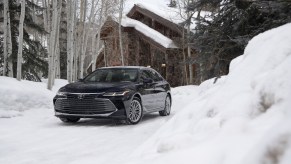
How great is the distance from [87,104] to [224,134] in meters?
6.38

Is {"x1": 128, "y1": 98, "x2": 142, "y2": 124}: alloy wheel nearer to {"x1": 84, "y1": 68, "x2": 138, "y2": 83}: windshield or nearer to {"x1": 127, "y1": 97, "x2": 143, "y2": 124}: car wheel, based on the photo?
{"x1": 127, "y1": 97, "x2": 143, "y2": 124}: car wheel

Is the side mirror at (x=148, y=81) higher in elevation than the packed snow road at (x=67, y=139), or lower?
higher

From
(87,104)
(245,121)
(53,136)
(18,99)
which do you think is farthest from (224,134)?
(18,99)

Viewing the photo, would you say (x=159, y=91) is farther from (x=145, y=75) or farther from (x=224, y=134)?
(x=224, y=134)

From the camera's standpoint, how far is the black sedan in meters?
9.79

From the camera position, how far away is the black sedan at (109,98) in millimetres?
9789

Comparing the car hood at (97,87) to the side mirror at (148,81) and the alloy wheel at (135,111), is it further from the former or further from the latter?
the side mirror at (148,81)

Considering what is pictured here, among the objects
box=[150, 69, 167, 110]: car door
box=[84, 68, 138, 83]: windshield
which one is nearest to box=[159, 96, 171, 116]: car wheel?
box=[150, 69, 167, 110]: car door

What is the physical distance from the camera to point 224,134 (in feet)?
12.5

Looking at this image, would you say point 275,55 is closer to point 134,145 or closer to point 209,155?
point 209,155

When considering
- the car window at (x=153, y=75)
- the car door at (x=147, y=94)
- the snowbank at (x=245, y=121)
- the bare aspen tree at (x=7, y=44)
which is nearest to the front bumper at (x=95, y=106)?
the car door at (x=147, y=94)

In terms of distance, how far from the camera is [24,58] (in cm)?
2158

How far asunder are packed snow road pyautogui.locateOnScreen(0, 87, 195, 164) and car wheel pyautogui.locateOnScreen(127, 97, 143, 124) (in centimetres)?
19

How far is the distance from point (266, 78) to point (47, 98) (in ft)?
34.6
